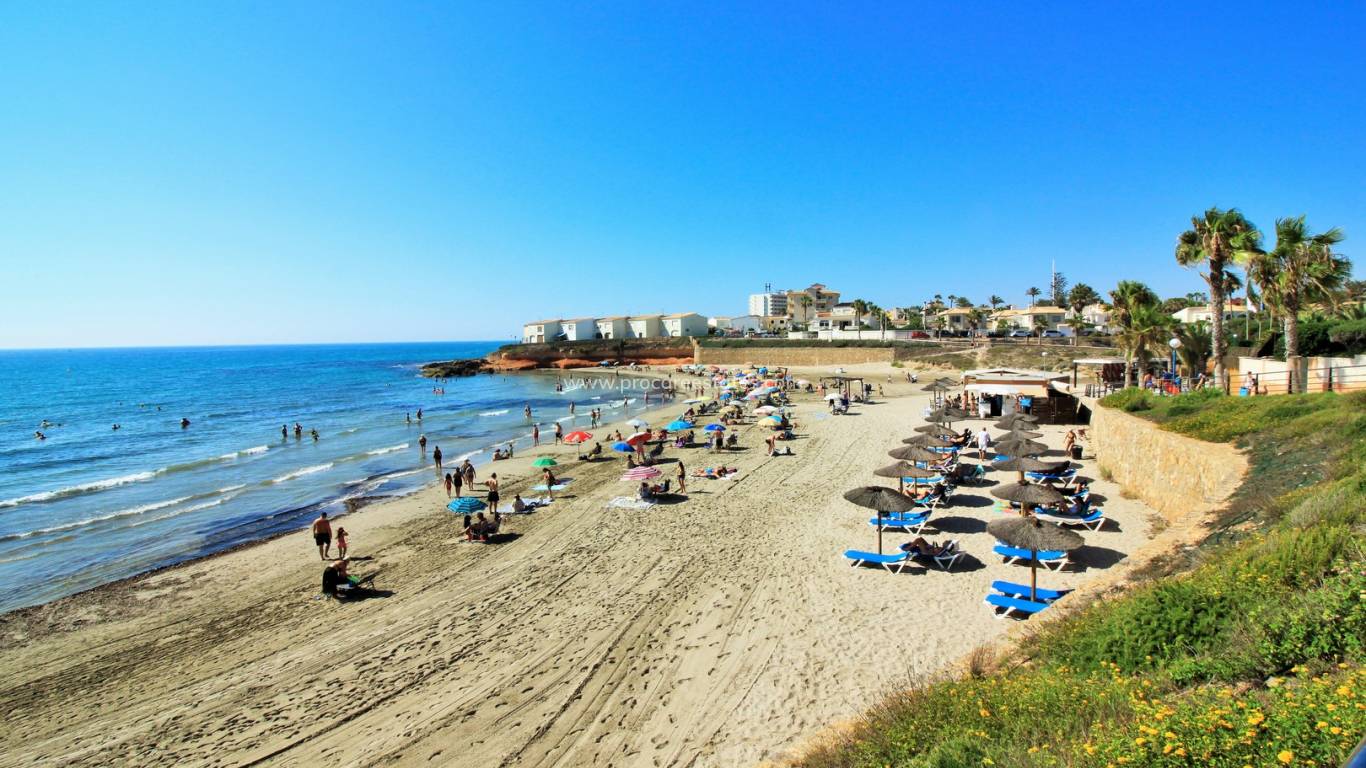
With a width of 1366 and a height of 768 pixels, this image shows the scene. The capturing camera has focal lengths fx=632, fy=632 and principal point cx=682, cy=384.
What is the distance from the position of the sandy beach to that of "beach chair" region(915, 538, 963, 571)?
0.27m

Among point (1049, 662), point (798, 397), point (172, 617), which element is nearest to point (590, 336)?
point (798, 397)

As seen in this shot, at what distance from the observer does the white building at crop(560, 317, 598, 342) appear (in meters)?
108

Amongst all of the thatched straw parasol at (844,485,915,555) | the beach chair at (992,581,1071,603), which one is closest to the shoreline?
the thatched straw parasol at (844,485,915,555)

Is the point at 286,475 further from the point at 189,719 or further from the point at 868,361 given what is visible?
the point at 868,361

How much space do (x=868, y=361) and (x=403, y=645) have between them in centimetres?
6143

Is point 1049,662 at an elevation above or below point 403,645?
above

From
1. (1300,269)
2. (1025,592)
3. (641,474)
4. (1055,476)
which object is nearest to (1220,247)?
(1300,269)

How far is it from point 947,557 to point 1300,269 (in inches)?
520

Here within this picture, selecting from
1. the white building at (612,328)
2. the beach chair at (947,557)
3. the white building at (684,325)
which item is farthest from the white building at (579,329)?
the beach chair at (947,557)

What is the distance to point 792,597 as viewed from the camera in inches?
436

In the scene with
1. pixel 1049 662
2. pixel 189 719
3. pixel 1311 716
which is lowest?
pixel 189 719

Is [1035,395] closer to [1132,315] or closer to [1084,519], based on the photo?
[1132,315]

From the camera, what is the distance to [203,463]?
29.1 m

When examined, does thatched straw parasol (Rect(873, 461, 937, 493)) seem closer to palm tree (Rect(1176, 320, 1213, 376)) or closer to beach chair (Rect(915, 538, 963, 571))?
beach chair (Rect(915, 538, 963, 571))
